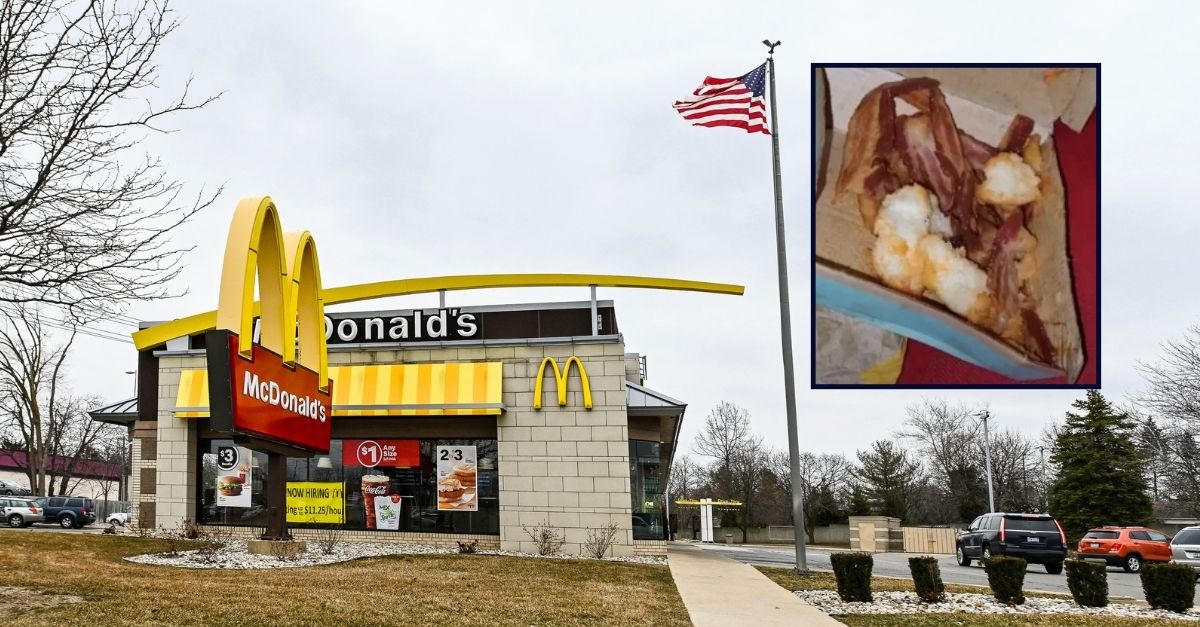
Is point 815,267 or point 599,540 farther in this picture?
point 599,540

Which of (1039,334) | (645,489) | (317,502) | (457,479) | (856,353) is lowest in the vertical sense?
(317,502)

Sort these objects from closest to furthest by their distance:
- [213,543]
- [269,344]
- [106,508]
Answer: [269,344] < [213,543] < [106,508]

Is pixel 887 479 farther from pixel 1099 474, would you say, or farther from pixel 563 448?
pixel 563 448

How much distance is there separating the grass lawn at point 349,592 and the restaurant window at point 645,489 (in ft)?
15.8

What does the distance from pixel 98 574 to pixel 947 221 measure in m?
13.2

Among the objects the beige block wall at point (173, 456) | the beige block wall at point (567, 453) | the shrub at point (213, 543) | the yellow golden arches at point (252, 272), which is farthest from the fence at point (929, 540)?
the yellow golden arches at point (252, 272)

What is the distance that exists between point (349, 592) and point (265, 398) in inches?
139

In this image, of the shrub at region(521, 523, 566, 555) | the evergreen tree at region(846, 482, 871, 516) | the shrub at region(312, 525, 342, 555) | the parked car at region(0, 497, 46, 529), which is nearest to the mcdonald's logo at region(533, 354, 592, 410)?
the shrub at region(521, 523, 566, 555)

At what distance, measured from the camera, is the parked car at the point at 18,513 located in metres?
39.9

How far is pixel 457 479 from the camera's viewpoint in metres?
25.8

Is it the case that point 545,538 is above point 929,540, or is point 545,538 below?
above

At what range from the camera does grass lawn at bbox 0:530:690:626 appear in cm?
1133

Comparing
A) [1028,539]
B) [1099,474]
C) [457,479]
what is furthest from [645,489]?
[1099,474]

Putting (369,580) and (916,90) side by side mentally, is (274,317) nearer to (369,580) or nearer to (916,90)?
(369,580)
